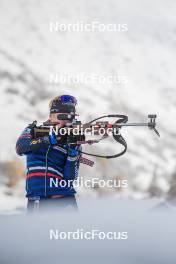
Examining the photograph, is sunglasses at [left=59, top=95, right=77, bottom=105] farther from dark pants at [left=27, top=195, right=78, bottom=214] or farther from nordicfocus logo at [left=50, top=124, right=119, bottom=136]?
dark pants at [left=27, top=195, right=78, bottom=214]

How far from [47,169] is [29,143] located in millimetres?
205

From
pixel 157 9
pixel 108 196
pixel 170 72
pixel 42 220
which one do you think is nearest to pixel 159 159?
pixel 170 72

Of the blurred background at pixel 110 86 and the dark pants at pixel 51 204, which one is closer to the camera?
the dark pants at pixel 51 204

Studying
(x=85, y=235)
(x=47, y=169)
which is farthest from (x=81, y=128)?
(x=85, y=235)

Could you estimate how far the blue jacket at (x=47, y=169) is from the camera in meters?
3.83

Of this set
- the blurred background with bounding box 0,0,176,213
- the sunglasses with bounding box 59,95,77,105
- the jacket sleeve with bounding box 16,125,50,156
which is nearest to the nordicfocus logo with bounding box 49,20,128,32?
the blurred background with bounding box 0,0,176,213

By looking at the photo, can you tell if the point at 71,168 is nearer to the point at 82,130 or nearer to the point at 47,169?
the point at 47,169

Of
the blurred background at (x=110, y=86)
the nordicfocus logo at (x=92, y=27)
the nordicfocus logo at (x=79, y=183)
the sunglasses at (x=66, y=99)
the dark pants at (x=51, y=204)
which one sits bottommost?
the dark pants at (x=51, y=204)

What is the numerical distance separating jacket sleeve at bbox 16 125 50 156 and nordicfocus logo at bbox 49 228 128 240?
59cm

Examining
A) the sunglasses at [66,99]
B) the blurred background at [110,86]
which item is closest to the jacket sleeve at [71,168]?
the sunglasses at [66,99]

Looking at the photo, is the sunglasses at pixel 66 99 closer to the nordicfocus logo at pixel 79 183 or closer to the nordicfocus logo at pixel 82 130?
the nordicfocus logo at pixel 82 130

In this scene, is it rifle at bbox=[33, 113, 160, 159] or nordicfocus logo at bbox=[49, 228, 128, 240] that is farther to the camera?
nordicfocus logo at bbox=[49, 228, 128, 240]

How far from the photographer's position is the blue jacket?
12.6 feet

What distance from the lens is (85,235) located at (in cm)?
397
